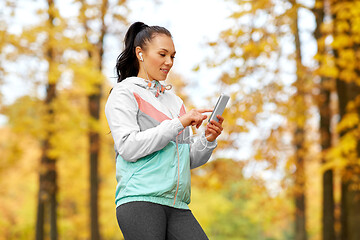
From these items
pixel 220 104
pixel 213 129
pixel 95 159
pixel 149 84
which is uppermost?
pixel 149 84

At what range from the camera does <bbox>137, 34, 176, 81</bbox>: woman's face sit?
2408 mm

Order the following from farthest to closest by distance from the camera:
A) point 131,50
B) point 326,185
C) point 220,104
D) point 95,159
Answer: point 95,159, point 326,185, point 131,50, point 220,104

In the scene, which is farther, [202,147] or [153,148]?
[202,147]

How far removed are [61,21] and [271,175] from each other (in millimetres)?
6110

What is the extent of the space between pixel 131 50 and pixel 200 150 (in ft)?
2.11

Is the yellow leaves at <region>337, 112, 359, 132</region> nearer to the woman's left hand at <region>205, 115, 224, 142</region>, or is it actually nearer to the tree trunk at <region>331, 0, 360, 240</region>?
the tree trunk at <region>331, 0, 360, 240</region>

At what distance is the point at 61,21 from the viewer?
10719 millimetres

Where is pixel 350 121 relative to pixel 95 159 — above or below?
above

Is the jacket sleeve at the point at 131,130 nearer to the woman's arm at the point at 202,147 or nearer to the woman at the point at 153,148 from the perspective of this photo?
the woman at the point at 153,148

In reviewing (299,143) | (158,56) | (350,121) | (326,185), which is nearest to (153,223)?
(158,56)

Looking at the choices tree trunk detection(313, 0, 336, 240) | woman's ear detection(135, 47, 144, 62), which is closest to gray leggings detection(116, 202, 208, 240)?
woman's ear detection(135, 47, 144, 62)

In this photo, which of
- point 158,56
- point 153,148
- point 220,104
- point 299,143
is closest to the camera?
point 153,148

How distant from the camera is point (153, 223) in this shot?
2.17 metres

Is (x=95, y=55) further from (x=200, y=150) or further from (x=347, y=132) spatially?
(x=200, y=150)
